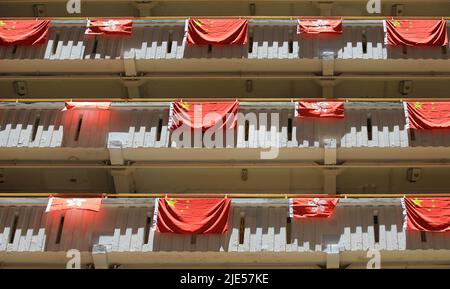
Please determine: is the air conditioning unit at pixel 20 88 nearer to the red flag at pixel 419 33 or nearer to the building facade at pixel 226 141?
the building facade at pixel 226 141

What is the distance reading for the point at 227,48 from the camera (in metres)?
34.1

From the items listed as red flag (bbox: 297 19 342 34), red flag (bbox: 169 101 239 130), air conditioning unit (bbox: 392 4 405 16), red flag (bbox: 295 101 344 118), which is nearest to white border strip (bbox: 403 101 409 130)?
red flag (bbox: 295 101 344 118)

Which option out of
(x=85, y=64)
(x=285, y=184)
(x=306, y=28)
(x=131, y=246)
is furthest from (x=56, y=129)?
(x=306, y=28)

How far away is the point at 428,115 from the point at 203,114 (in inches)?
349

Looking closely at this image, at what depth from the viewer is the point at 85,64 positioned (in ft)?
111

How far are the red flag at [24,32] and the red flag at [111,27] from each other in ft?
6.48

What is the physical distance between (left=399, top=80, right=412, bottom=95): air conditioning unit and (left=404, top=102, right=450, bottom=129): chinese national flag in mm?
3351

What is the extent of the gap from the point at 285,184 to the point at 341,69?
19.2ft

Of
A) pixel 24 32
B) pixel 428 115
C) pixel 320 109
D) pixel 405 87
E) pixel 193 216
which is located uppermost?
pixel 24 32

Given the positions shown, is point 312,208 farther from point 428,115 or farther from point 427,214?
point 428,115

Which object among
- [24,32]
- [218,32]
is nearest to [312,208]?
[218,32]

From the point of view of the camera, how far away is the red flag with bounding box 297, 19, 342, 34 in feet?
111
